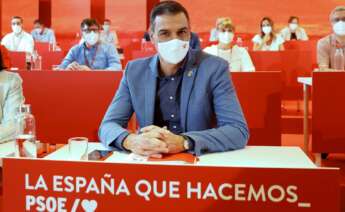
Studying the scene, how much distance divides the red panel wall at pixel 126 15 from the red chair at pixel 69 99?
905cm

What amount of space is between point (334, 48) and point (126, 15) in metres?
8.68

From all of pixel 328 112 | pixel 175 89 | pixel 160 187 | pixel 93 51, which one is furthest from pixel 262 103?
pixel 93 51

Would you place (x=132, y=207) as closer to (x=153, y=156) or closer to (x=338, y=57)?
(x=153, y=156)

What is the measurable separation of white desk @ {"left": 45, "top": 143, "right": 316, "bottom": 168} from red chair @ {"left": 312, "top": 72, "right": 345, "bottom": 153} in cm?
146

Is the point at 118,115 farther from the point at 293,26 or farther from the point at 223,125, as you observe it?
the point at 293,26

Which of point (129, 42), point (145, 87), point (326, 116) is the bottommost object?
point (326, 116)

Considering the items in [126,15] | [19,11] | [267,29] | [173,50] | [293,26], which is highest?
[19,11]

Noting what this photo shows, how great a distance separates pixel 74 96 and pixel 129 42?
5760mm

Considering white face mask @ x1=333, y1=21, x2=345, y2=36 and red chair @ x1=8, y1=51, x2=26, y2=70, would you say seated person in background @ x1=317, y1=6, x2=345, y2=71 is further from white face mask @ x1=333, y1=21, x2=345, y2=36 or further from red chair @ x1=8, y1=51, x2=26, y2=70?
red chair @ x1=8, y1=51, x2=26, y2=70

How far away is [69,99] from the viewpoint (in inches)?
120

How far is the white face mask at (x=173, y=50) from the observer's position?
1792mm

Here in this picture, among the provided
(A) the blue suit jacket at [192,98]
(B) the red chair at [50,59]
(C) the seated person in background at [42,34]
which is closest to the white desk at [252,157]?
(A) the blue suit jacket at [192,98]

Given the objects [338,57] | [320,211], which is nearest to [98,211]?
[320,211]

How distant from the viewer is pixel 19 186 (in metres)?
0.94
